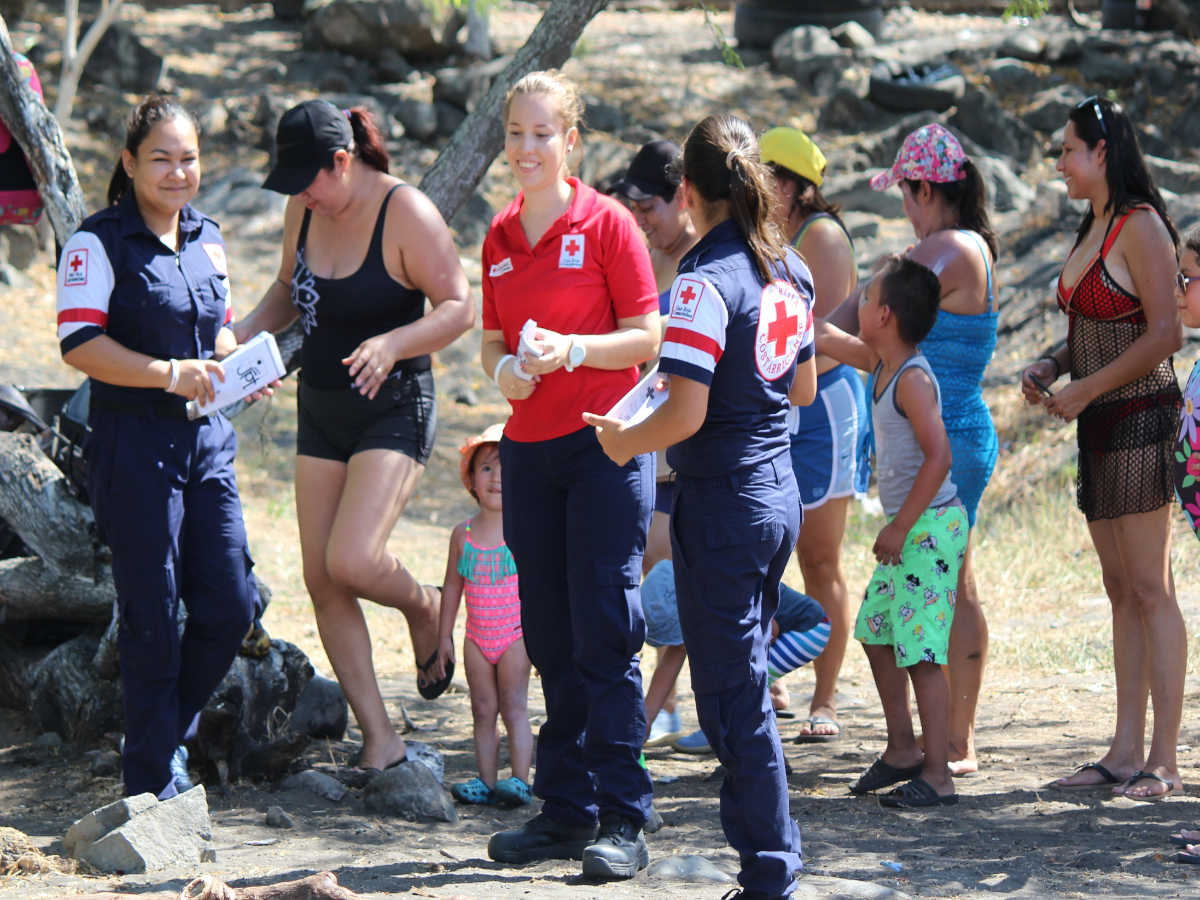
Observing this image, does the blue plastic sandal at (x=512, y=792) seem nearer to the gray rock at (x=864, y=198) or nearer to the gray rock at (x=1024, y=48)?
the gray rock at (x=864, y=198)

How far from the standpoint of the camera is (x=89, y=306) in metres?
4.13

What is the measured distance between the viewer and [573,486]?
392 cm

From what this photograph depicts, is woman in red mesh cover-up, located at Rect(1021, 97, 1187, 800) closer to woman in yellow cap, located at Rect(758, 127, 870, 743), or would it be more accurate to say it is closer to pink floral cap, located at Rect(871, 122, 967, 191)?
pink floral cap, located at Rect(871, 122, 967, 191)

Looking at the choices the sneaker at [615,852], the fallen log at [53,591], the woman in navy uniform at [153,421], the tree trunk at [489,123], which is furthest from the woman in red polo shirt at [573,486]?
the fallen log at [53,591]

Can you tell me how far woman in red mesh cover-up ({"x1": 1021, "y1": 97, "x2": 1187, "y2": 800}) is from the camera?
4.50 meters

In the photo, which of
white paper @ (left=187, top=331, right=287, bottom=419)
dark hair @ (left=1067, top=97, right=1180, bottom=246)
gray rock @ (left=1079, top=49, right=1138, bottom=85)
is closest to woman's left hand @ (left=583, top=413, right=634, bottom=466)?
white paper @ (left=187, top=331, right=287, bottom=419)

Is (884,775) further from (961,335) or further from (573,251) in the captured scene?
(573,251)

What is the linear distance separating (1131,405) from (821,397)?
1098 mm

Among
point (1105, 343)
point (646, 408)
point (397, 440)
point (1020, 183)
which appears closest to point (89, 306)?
point (397, 440)

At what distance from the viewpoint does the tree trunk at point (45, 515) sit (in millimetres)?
5324

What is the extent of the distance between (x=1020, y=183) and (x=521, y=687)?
12995 millimetres

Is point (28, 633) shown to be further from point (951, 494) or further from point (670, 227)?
point (951, 494)

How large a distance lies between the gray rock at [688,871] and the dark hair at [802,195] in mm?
2443

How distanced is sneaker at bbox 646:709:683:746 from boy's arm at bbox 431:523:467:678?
96 cm
